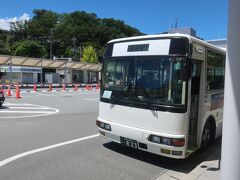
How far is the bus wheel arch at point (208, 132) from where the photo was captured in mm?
7086

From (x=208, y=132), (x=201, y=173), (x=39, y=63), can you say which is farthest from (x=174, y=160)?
(x=39, y=63)

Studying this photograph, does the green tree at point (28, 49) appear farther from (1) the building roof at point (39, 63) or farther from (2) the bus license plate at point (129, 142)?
(2) the bus license plate at point (129, 142)

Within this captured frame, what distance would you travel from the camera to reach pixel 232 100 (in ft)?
10.8

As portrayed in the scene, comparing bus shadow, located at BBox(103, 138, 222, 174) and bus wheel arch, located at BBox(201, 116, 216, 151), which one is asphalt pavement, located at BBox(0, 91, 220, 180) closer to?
bus shadow, located at BBox(103, 138, 222, 174)

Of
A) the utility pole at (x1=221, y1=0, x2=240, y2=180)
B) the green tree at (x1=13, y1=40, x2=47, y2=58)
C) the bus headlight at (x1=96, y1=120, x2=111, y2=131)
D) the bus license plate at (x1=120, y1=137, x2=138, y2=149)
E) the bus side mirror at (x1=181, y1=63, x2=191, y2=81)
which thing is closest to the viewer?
the utility pole at (x1=221, y1=0, x2=240, y2=180)

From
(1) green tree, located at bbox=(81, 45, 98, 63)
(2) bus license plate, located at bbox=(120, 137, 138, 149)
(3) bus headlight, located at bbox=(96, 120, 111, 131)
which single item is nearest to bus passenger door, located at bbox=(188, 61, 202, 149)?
(2) bus license plate, located at bbox=(120, 137, 138, 149)

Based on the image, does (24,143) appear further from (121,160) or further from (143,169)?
(143,169)

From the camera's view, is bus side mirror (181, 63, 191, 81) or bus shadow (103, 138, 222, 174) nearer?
bus side mirror (181, 63, 191, 81)

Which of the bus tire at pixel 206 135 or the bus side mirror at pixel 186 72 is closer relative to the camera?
the bus side mirror at pixel 186 72

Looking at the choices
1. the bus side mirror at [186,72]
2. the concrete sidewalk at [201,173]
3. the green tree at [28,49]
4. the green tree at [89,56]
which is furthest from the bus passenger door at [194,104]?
the green tree at [28,49]

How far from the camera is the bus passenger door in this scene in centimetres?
644

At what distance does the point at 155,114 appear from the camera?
5.95 metres

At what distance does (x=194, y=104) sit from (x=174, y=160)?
131 centimetres

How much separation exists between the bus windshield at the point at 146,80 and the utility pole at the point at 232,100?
7.83 ft
